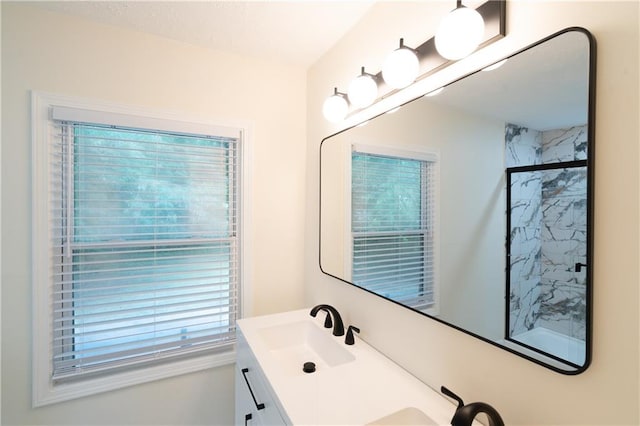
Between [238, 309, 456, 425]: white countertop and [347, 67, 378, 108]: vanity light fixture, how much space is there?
44.7 inches

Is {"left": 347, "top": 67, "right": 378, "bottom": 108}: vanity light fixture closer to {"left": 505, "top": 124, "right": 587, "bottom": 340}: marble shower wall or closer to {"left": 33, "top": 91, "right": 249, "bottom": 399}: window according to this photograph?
{"left": 505, "top": 124, "right": 587, "bottom": 340}: marble shower wall

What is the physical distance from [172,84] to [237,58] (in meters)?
0.44

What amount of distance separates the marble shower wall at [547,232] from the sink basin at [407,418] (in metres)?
0.38

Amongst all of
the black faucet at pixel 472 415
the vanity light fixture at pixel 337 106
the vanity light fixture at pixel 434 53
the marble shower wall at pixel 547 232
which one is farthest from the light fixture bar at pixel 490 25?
the black faucet at pixel 472 415

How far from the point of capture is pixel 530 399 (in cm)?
72

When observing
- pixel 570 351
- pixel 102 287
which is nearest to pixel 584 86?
pixel 570 351

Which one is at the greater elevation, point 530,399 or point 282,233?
point 282,233

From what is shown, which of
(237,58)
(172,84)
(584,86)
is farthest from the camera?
(237,58)

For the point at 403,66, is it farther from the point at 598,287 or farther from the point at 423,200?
the point at 598,287

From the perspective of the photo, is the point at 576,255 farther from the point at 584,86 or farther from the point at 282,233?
the point at 282,233

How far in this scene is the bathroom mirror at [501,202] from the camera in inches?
25.5

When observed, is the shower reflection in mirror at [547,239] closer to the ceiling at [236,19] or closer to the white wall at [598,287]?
the white wall at [598,287]

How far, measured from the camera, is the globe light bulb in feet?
2.64

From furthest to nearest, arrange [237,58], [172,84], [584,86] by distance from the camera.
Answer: [237,58] < [172,84] < [584,86]
